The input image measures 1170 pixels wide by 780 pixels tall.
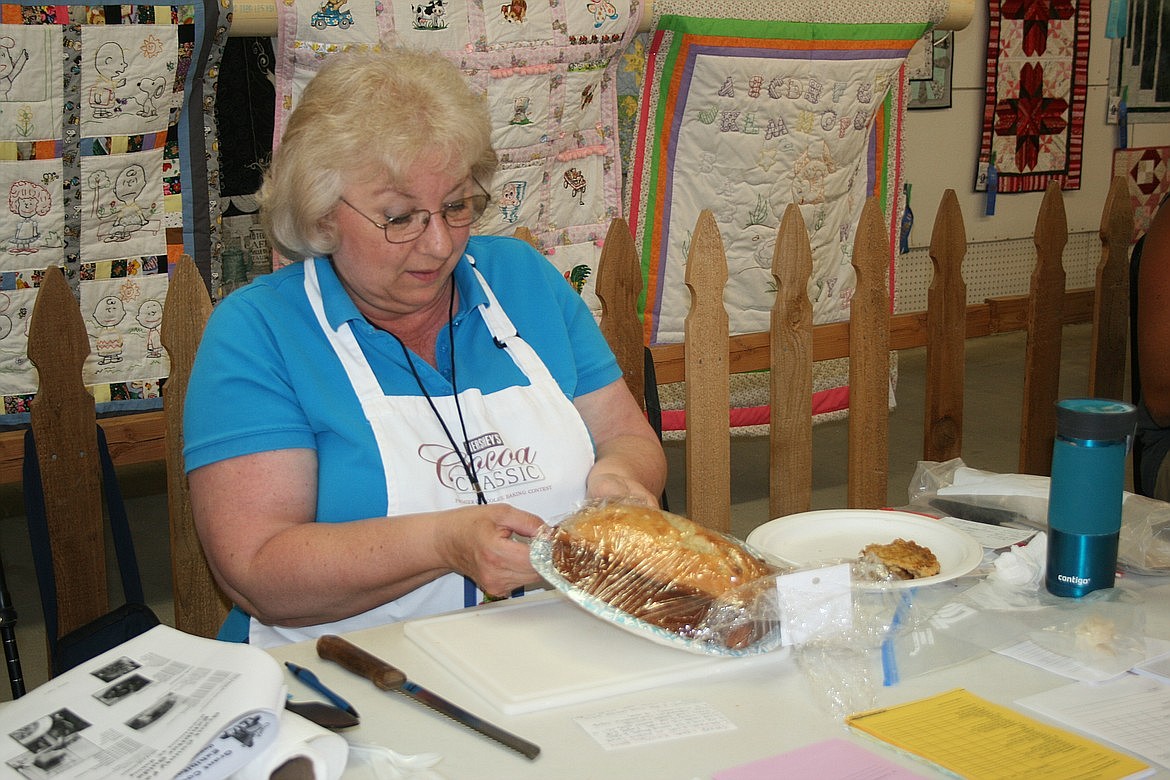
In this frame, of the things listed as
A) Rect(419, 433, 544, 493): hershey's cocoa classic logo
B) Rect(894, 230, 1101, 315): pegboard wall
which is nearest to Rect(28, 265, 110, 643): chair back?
Rect(419, 433, 544, 493): hershey's cocoa classic logo

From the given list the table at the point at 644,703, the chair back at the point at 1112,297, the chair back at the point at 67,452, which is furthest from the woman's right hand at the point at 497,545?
the chair back at the point at 1112,297

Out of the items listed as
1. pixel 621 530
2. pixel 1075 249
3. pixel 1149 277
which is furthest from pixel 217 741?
pixel 1075 249

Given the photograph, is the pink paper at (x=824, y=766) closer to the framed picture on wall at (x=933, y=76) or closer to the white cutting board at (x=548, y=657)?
the white cutting board at (x=548, y=657)

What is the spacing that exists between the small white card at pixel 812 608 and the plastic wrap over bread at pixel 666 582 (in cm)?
2

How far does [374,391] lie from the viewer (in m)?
1.66

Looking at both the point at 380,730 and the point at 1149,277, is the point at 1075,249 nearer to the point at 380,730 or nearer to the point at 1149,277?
the point at 1149,277

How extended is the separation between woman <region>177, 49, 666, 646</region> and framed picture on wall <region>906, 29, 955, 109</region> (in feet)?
15.1

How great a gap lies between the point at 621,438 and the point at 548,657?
2.42ft

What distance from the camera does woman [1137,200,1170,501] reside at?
2.33 meters

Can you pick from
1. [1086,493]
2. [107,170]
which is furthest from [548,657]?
[107,170]

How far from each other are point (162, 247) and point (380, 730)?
5.70ft

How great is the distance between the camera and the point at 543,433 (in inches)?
69.2

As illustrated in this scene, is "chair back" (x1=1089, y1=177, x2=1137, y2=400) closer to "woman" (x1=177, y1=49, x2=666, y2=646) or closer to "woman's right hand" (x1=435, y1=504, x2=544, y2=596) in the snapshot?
"woman" (x1=177, y1=49, x2=666, y2=646)

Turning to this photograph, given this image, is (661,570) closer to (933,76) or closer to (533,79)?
(533,79)
